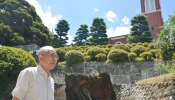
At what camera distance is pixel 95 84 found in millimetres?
11391

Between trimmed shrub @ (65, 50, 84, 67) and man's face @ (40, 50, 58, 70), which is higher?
man's face @ (40, 50, 58, 70)

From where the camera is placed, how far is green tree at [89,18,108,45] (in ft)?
117

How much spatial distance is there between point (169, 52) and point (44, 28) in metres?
19.6

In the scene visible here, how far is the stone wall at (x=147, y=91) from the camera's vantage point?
10375 mm

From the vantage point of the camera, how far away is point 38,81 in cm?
257

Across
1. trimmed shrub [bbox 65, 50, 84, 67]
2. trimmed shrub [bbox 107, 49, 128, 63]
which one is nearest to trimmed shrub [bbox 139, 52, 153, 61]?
trimmed shrub [bbox 107, 49, 128, 63]

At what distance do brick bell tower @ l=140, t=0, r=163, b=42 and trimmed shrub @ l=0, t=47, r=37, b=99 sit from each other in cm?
3277

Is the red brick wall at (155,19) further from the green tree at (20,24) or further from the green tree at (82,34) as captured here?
the green tree at (20,24)

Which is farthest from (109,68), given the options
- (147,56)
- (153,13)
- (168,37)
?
(153,13)

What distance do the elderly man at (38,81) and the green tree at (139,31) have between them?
3169 centimetres

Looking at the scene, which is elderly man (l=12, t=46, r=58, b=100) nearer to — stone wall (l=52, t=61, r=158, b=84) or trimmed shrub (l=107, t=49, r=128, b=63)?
stone wall (l=52, t=61, r=158, b=84)

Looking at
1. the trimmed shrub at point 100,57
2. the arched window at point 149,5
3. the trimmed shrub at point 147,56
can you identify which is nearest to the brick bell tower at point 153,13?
the arched window at point 149,5

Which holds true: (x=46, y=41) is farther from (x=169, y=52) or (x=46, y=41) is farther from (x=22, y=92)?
(x=22, y=92)

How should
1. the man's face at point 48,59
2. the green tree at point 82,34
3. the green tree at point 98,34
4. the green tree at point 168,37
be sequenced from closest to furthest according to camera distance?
the man's face at point 48,59
the green tree at point 168,37
the green tree at point 98,34
the green tree at point 82,34
